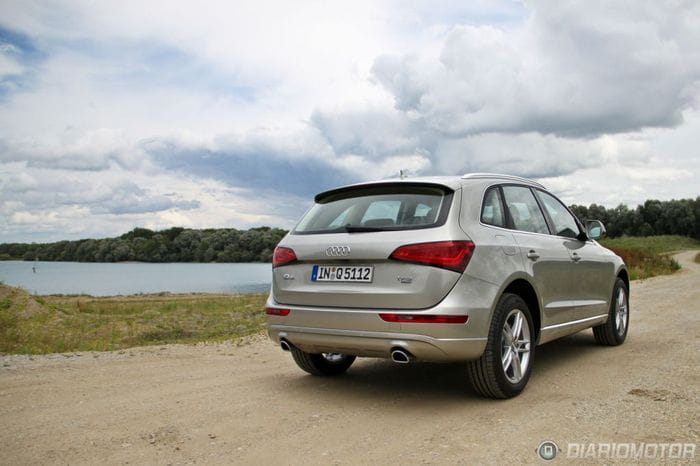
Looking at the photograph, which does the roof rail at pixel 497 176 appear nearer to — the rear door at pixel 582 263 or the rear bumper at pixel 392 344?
the rear door at pixel 582 263

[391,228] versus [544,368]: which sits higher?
[391,228]

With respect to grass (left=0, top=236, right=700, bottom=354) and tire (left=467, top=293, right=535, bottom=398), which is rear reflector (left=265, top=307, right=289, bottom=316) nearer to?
tire (left=467, top=293, right=535, bottom=398)

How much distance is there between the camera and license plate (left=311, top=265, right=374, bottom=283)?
4.59 meters

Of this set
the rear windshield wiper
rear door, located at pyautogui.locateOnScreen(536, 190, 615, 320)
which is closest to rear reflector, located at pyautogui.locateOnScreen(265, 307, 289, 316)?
the rear windshield wiper

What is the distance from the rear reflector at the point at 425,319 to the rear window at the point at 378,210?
0.65m

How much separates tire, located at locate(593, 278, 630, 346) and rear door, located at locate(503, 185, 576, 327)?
136 cm

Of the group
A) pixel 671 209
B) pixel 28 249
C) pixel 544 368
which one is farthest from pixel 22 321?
pixel 28 249

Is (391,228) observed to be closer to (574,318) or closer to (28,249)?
(574,318)

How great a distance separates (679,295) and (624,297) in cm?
683

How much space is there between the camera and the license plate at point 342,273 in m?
4.59

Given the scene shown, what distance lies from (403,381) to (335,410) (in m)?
1.13

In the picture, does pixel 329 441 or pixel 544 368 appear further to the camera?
pixel 544 368

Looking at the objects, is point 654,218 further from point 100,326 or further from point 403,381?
point 403,381

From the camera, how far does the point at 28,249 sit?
13400 centimetres
